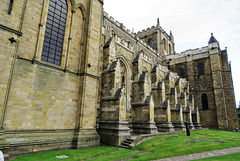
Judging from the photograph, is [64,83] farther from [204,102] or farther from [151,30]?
[151,30]

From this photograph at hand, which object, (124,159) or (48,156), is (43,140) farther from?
(124,159)

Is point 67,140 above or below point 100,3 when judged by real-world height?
below

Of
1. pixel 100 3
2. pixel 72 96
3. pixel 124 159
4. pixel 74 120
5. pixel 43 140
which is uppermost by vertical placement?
pixel 100 3

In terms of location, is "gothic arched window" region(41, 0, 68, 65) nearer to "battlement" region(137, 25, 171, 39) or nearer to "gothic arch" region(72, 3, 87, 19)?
"gothic arch" region(72, 3, 87, 19)

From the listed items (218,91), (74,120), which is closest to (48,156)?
(74,120)

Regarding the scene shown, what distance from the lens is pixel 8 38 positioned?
7.45 m

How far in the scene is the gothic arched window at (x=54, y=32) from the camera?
32.1 ft

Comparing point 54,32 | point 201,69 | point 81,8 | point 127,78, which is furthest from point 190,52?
point 54,32

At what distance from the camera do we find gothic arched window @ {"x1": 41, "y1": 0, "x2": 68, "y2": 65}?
9.77 meters

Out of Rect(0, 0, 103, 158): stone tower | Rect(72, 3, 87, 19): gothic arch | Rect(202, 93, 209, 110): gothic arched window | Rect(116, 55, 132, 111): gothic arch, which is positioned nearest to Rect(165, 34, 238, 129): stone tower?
Rect(202, 93, 209, 110): gothic arched window

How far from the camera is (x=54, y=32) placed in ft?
33.7

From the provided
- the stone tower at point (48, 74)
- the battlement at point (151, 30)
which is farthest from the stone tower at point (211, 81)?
the stone tower at point (48, 74)

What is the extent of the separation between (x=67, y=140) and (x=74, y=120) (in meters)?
1.26

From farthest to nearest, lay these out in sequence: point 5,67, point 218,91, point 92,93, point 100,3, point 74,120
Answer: point 218,91, point 100,3, point 92,93, point 74,120, point 5,67
